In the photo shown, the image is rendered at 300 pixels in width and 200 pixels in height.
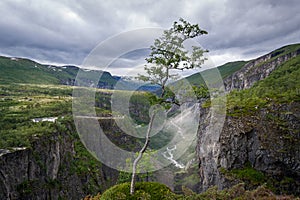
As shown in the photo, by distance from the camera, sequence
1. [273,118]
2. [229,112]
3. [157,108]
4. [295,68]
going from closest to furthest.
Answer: [157,108] < [273,118] < [229,112] < [295,68]

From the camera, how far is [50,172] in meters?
46.5

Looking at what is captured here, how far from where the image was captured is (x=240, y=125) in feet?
137

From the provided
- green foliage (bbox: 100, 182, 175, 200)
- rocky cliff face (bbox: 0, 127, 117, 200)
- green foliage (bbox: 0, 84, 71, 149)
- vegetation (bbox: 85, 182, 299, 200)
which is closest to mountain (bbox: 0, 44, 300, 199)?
rocky cliff face (bbox: 0, 127, 117, 200)

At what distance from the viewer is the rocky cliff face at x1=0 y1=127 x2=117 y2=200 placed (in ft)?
120

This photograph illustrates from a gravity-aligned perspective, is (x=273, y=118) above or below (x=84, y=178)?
above

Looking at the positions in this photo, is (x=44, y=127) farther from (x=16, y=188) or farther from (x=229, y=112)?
(x=229, y=112)

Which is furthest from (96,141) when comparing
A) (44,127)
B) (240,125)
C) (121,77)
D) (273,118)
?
(121,77)

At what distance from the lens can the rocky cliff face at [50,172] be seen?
36719mm

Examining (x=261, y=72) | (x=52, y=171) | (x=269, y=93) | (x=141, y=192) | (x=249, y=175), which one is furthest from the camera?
(x=261, y=72)

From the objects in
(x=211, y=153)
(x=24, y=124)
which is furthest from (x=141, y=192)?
(x=24, y=124)

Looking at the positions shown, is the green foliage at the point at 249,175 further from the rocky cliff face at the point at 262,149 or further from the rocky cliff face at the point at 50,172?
the rocky cliff face at the point at 50,172

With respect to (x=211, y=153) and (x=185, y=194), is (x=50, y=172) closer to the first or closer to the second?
(x=211, y=153)

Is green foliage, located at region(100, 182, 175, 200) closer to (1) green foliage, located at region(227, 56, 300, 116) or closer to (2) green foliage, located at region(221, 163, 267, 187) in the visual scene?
(2) green foliage, located at region(221, 163, 267, 187)

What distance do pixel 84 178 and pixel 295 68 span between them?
10738cm
